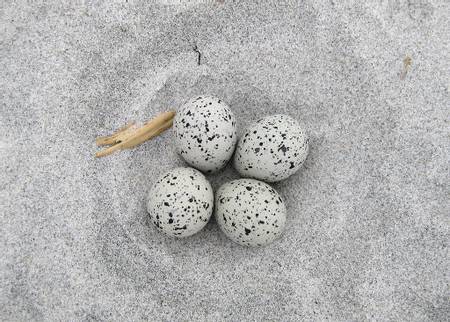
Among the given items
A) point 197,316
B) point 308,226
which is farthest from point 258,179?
point 197,316

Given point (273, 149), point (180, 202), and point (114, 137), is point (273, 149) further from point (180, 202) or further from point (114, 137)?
point (114, 137)

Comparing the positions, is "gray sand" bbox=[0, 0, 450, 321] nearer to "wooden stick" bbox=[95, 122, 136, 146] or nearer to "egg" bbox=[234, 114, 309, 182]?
"wooden stick" bbox=[95, 122, 136, 146]

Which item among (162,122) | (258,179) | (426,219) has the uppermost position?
(162,122)

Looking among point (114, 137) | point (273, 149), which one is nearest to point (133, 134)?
point (114, 137)

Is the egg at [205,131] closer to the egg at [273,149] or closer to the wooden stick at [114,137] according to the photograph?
the egg at [273,149]

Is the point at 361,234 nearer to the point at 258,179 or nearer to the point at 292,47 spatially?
the point at 258,179

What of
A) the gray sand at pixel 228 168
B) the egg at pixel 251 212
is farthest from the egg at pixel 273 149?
the gray sand at pixel 228 168
